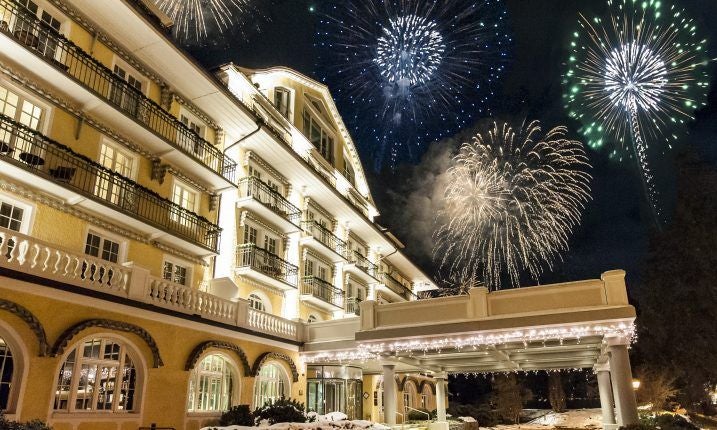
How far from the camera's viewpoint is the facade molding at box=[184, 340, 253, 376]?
52.0ft

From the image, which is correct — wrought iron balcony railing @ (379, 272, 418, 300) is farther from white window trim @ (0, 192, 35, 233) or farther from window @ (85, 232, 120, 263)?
white window trim @ (0, 192, 35, 233)

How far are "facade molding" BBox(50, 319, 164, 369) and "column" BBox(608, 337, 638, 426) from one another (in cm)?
1316

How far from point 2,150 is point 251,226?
1099 centimetres

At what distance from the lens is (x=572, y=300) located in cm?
1605

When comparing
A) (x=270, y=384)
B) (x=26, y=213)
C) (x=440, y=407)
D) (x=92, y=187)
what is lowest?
Answer: (x=440, y=407)

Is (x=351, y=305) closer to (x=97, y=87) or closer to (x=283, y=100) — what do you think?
(x=283, y=100)

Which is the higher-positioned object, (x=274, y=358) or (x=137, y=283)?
(x=137, y=283)

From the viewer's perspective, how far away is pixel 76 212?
14945 mm

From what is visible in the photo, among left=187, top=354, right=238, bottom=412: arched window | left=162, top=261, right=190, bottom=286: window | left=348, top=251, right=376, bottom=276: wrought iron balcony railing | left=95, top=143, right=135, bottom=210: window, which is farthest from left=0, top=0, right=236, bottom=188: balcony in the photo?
left=348, top=251, right=376, bottom=276: wrought iron balcony railing

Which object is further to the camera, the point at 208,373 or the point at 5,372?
the point at 208,373

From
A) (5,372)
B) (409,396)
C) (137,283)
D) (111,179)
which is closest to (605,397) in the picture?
(409,396)

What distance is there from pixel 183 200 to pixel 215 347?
5.79m

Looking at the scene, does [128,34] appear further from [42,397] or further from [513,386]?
[513,386]

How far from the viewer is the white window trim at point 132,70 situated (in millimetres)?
17000
